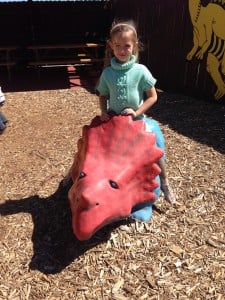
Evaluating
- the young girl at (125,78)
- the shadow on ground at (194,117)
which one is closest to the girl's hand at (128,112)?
the young girl at (125,78)

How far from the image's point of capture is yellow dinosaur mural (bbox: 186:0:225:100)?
739cm

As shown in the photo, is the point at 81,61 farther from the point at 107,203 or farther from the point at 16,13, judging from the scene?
the point at 107,203

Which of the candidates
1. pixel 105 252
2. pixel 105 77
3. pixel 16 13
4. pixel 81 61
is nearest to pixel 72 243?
pixel 105 252

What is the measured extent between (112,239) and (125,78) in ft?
4.47

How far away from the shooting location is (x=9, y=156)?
211 inches

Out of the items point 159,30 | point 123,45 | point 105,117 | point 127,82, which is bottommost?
point 159,30

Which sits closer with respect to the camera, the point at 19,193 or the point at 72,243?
the point at 72,243

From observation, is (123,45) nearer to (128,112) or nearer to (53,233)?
(128,112)

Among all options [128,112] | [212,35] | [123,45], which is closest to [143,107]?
[128,112]

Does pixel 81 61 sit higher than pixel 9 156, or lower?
lower

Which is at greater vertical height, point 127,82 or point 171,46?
point 127,82

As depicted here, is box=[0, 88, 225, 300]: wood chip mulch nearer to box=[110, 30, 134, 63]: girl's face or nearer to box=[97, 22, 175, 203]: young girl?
box=[97, 22, 175, 203]: young girl

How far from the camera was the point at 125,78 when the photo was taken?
3518 millimetres

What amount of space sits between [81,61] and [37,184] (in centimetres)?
723
